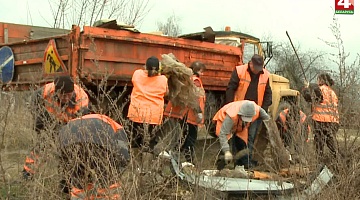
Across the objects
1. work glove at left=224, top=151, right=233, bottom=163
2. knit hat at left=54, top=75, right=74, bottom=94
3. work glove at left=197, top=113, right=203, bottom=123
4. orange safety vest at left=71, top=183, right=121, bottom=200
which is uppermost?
knit hat at left=54, top=75, right=74, bottom=94

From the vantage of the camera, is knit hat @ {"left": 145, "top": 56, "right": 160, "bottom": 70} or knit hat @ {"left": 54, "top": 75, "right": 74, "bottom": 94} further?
knit hat @ {"left": 145, "top": 56, "right": 160, "bottom": 70}

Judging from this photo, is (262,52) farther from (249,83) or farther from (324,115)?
(324,115)

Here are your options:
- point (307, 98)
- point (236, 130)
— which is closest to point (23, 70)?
point (236, 130)

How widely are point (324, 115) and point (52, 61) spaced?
11.7ft

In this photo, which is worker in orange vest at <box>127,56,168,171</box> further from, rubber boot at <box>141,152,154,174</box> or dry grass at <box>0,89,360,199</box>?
rubber boot at <box>141,152,154,174</box>

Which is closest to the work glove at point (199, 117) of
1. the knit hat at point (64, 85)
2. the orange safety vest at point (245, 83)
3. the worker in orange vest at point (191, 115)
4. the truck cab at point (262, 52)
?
the worker in orange vest at point (191, 115)

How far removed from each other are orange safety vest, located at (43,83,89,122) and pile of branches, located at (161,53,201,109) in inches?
66.5

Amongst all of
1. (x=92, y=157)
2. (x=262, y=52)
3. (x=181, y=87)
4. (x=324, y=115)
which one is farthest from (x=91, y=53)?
(x=262, y=52)

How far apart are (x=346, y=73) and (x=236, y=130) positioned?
1.77 meters

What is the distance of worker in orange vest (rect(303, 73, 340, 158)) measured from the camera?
4520 millimetres

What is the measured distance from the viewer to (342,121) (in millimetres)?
4422

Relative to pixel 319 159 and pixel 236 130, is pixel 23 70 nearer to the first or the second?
pixel 236 130

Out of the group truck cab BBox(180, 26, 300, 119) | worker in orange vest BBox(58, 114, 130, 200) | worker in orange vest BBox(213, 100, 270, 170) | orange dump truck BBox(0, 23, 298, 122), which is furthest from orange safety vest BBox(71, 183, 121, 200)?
truck cab BBox(180, 26, 300, 119)

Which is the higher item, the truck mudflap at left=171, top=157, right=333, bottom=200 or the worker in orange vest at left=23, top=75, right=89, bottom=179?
the worker in orange vest at left=23, top=75, right=89, bottom=179
